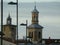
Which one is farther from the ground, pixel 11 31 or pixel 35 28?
pixel 11 31

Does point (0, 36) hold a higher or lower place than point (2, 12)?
lower

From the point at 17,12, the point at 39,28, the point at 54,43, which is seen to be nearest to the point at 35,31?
the point at 39,28

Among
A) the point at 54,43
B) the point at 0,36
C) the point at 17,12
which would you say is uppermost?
the point at 17,12

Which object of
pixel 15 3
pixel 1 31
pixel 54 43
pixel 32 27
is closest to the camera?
pixel 1 31

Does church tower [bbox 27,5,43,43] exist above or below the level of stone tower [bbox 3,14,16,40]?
below

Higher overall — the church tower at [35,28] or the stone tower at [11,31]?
the stone tower at [11,31]

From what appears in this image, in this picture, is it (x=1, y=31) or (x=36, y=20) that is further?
(x=36, y=20)

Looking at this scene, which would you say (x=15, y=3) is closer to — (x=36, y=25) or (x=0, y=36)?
(x=0, y=36)

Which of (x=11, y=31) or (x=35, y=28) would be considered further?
(x=35, y=28)

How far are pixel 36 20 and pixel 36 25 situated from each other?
0.99 meters

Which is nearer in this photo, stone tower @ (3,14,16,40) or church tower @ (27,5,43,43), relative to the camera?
stone tower @ (3,14,16,40)

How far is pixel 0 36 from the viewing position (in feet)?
38.8

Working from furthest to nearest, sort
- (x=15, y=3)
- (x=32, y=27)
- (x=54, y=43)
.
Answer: (x=32, y=27), (x=54, y=43), (x=15, y=3)

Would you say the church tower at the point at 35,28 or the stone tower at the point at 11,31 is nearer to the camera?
the stone tower at the point at 11,31
